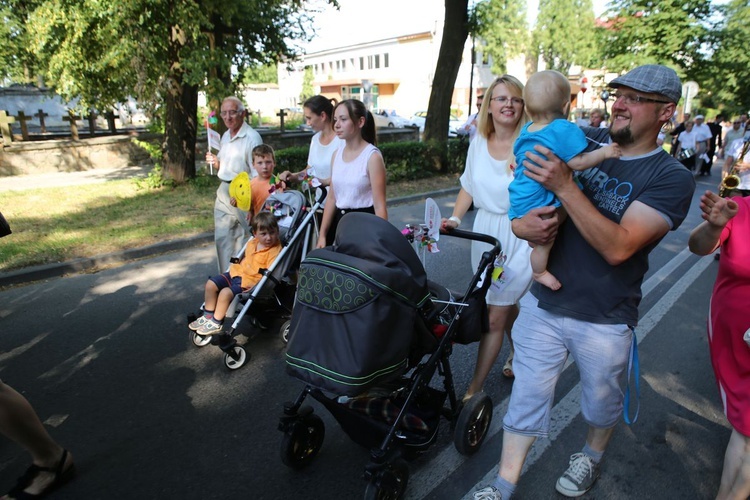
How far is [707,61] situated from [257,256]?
808 inches

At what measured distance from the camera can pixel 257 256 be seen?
13.7ft

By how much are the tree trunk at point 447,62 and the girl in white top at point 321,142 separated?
9160mm

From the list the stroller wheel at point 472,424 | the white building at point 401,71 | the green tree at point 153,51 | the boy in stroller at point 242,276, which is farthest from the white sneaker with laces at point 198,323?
the white building at point 401,71

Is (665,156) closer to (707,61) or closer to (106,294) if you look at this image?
(106,294)

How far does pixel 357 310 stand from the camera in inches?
83.3

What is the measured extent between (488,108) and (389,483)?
221 cm

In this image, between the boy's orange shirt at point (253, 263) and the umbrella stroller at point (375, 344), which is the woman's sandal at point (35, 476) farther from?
the boy's orange shirt at point (253, 263)

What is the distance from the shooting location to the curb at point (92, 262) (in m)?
5.80

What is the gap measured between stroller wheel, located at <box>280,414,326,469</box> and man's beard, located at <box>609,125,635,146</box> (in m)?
2.05

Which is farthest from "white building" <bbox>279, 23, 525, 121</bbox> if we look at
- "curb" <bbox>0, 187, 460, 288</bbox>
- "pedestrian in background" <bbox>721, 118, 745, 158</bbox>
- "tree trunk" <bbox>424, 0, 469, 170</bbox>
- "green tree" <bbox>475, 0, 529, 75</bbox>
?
"curb" <bbox>0, 187, 460, 288</bbox>

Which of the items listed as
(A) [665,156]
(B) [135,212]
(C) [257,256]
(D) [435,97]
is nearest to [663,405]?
(A) [665,156]

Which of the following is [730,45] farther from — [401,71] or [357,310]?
[401,71]

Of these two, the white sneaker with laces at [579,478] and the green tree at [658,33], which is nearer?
the white sneaker with laces at [579,478]

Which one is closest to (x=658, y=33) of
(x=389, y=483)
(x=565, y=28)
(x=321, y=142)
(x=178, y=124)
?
(x=178, y=124)
